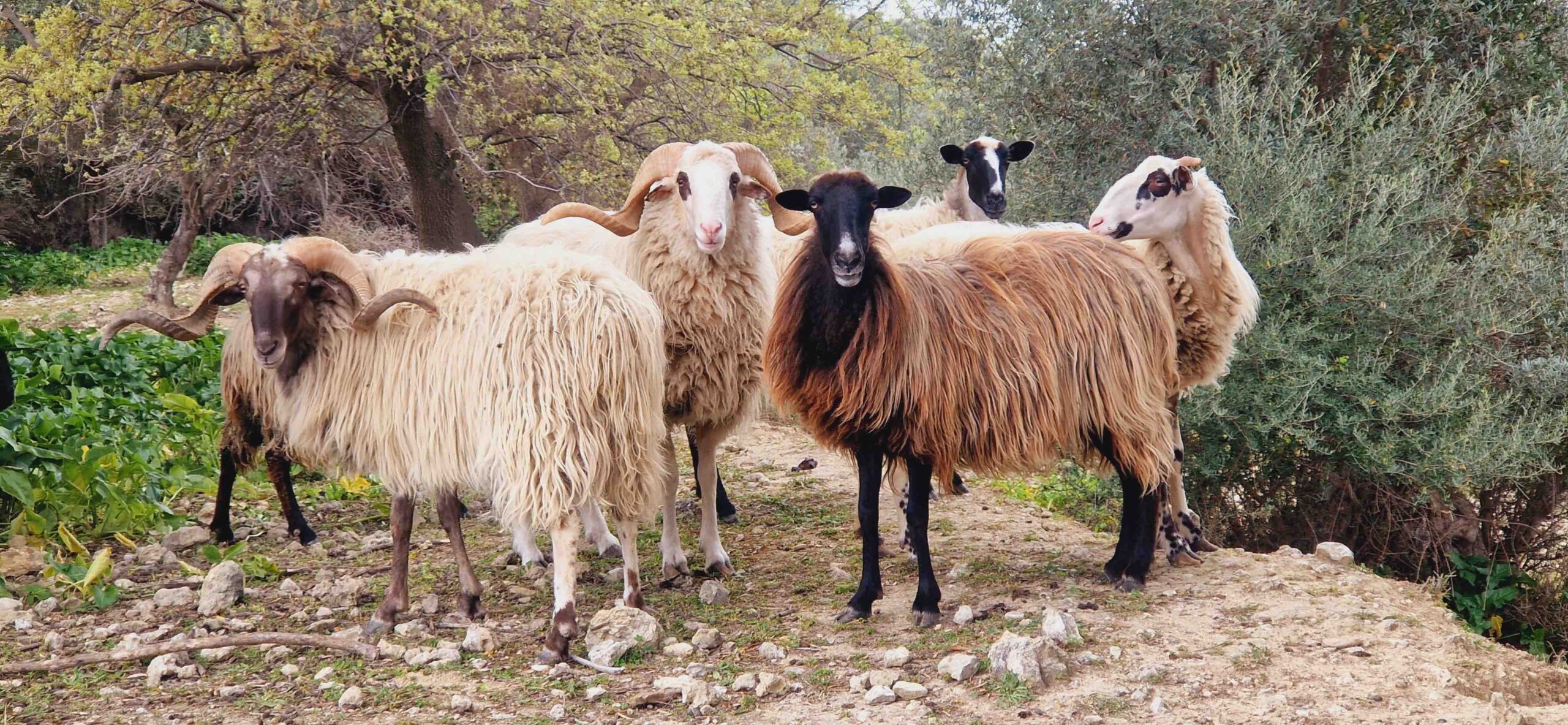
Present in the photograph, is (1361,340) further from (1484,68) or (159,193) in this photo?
(159,193)

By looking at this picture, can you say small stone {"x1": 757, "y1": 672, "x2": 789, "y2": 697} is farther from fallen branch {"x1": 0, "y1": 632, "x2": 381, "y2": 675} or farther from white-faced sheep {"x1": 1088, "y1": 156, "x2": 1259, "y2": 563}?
white-faced sheep {"x1": 1088, "y1": 156, "x2": 1259, "y2": 563}

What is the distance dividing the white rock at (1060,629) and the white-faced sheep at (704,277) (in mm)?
1905

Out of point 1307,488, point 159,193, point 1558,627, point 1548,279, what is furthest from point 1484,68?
point 159,193

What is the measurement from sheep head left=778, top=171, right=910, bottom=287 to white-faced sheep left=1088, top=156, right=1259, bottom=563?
4.65 ft

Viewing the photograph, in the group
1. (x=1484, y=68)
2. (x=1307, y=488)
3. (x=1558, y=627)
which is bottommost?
(x=1558, y=627)

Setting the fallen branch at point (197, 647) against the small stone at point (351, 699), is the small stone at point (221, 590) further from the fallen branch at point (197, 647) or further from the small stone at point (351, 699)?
the small stone at point (351, 699)

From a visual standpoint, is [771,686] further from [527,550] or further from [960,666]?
[527,550]

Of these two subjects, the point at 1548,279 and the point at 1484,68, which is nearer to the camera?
the point at 1548,279

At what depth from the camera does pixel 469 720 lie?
3.95 m

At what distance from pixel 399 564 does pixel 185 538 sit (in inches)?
69.9

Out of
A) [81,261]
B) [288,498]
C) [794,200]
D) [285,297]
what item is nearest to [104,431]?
[288,498]

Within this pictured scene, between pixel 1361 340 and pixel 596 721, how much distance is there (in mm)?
5349

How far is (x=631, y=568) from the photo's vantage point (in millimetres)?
5086

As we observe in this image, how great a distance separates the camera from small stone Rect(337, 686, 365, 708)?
A: 404cm
